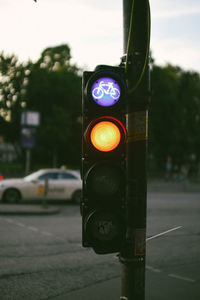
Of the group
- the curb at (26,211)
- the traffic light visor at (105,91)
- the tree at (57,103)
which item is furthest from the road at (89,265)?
the tree at (57,103)

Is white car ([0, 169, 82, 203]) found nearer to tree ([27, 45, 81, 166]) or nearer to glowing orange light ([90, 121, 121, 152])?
glowing orange light ([90, 121, 121, 152])

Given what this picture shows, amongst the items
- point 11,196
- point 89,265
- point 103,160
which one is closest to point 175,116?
point 11,196

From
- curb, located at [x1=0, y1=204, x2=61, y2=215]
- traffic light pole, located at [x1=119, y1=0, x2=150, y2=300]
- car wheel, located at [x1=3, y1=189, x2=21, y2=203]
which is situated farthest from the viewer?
car wheel, located at [x1=3, y1=189, x2=21, y2=203]

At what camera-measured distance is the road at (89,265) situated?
14.8 ft

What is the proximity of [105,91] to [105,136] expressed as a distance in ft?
1.09

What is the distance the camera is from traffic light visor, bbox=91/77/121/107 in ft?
9.48

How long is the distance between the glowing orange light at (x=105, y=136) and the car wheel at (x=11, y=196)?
549 inches

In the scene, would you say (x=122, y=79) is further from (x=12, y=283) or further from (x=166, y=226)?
(x=12, y=283)

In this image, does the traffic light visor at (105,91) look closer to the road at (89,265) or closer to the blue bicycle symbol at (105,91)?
the blue bicycle symbol at (105,91)

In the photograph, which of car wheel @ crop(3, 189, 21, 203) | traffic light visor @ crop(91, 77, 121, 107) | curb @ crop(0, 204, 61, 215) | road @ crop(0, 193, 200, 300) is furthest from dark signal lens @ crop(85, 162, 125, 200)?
car wheel @ crop(3, 189, 21, 203)

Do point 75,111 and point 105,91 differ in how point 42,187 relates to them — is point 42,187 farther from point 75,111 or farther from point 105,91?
point 75,111

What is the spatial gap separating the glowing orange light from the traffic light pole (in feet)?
0.73

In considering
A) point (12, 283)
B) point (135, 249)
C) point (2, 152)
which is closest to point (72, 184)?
point (12, 283)

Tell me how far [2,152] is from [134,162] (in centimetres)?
12792
